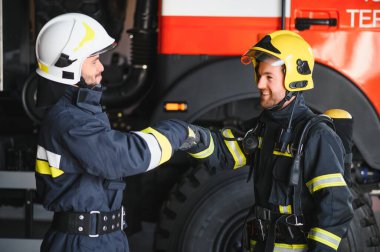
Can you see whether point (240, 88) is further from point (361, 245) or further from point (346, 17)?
point (361, 245)

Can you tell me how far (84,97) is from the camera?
2547 millimetres

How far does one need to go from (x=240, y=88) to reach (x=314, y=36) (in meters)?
0.50

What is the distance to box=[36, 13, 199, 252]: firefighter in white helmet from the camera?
8.12ft

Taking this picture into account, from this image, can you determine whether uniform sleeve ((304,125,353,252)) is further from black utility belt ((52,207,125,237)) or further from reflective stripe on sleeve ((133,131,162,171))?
black utility belt ((52,207,125,237))

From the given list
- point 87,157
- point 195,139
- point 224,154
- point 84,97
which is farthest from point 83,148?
point 224,154

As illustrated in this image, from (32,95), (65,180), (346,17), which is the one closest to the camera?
(65,180)

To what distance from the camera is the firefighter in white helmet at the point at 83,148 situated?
2.47 metres

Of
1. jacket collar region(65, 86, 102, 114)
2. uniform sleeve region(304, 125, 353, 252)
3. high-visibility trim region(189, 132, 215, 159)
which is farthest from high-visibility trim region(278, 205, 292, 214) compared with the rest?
jacket collar region(65, 86, 102, 114)

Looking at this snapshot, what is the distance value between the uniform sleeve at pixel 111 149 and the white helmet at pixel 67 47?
0.92ft

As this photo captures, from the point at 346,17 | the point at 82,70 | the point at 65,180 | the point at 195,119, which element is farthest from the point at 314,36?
the point at 65,180

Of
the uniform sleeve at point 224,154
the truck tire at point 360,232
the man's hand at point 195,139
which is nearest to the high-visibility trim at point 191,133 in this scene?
the man's hand at point 195,139

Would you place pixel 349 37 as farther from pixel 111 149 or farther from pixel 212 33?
pixel 111 149

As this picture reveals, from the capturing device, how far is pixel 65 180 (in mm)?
2586

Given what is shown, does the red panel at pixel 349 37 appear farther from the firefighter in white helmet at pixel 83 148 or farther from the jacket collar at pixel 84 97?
the jacket collar at pixel 84 97
